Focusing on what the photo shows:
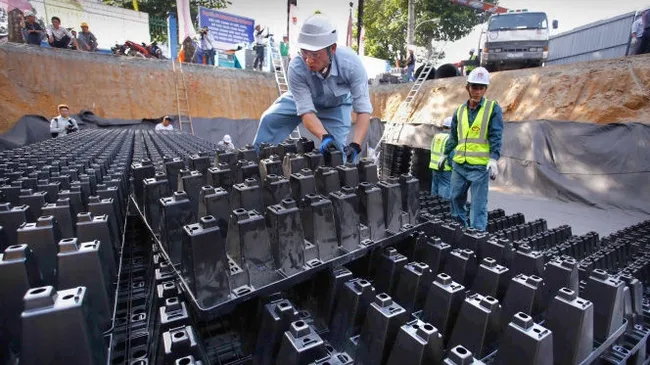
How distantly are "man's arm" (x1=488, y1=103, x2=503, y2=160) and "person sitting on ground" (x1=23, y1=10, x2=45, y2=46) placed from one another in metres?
16.1

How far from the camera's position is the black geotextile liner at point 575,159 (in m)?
7.17

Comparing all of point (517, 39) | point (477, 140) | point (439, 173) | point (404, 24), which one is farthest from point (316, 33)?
point (404, 24)

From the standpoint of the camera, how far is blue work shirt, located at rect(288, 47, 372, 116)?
360 centimetres

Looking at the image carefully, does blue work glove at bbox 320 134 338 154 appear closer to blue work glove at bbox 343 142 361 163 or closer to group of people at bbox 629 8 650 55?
blue work glove at bbox 343 142 361 163

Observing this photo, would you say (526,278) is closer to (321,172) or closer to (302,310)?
(302,310)

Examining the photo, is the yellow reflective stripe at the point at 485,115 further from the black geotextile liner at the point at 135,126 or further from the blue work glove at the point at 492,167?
the black geotextile liner at the point at 135,126

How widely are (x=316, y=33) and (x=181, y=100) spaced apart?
13697 mm

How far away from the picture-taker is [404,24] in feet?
88.6

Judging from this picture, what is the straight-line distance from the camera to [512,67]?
13312 mm

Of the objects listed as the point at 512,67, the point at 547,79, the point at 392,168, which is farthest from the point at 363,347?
the point at 512,67

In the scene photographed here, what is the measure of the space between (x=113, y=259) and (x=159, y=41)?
82.5 ft

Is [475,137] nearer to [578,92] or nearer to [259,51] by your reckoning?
[578,92]

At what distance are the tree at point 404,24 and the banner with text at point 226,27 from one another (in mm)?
13469

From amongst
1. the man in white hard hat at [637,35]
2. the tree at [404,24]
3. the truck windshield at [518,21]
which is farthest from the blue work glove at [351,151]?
the tree at [404,24]
